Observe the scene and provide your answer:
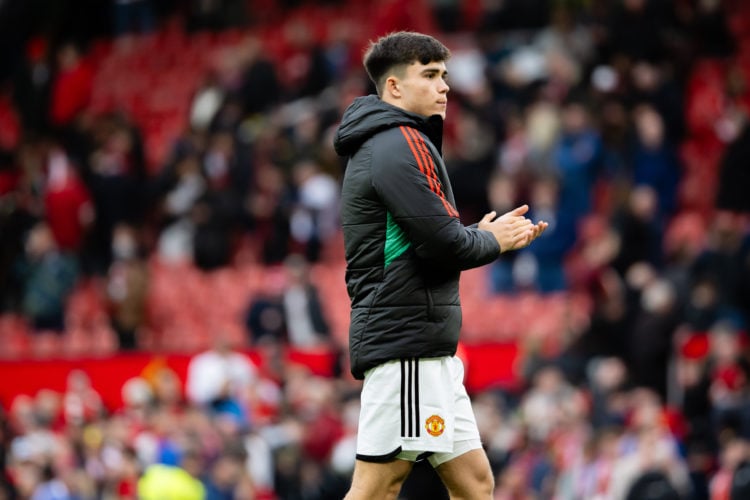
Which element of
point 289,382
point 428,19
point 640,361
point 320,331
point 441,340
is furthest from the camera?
point 428,19

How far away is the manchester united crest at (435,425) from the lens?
5.71 metres

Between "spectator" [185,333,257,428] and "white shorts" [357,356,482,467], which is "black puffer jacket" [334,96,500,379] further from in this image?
"spectator" [185,333,257,428]

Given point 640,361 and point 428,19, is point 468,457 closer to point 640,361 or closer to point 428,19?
point 640,361

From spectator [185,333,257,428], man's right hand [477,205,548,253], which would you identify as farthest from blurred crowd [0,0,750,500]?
man's right hand [477,205,548,253]

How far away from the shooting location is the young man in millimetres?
5668

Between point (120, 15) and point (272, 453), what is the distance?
43.1 ft

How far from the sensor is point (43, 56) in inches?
853

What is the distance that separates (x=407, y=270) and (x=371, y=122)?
0.56 meters

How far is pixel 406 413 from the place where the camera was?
5.72 meters

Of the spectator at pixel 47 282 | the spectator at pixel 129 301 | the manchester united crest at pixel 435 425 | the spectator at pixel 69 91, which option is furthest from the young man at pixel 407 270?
the spectator at pixel 69 91

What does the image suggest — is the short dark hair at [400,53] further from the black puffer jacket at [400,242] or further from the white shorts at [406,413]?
the white shorts at [406,413]

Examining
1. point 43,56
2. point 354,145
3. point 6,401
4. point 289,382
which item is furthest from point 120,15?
point 354,145

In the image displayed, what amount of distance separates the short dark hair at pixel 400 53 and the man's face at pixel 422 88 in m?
0.03

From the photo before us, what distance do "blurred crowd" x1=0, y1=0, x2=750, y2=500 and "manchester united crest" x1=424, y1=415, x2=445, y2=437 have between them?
314 centimetres
